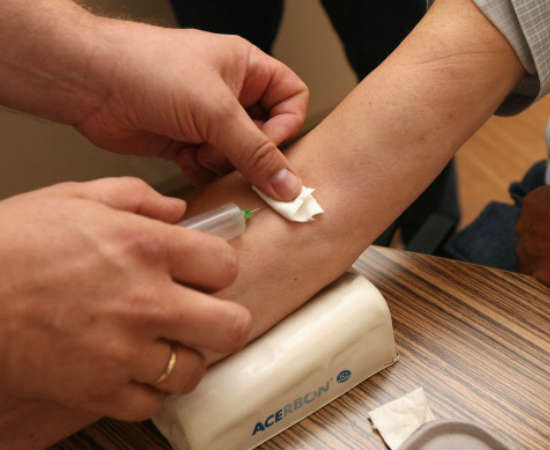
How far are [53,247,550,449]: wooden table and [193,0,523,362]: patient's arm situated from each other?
0.11m

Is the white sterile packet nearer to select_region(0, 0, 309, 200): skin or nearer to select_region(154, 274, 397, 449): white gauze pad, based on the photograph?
select_region(154, 274, 397, 449): white gauze pad

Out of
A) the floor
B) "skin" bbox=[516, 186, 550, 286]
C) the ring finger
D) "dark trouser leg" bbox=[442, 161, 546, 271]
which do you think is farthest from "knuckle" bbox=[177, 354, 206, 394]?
the floor

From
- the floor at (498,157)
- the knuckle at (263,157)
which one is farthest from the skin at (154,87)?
the floor at (498,157)

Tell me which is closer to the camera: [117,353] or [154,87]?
[117,353]

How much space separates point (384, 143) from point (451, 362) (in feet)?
1.00

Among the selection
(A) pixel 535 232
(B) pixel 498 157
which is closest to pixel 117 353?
(A) pixel 535 232

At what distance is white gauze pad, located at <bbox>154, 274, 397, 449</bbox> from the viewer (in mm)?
576

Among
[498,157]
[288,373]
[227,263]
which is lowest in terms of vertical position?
[498,157]

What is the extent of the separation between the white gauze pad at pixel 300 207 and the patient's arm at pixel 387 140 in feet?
0.04

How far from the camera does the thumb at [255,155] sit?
0.65 m

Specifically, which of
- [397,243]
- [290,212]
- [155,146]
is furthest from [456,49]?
[397,243]

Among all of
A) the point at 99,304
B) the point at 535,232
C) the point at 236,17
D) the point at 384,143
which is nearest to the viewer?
the point at 99,304

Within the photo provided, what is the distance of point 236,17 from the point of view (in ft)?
4.06

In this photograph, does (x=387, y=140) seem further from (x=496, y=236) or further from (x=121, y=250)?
(x=496, y=236)
